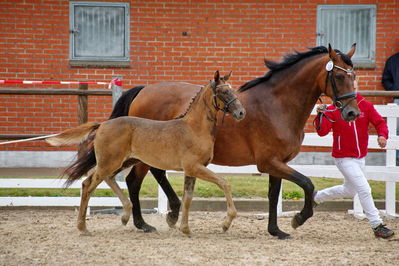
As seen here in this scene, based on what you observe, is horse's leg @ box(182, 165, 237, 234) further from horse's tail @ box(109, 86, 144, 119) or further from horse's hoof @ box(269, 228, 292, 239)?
horse's tail @ box(109, 86, 144, 119)

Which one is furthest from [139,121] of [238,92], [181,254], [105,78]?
[105,78]

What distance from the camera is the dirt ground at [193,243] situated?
19.9 feet

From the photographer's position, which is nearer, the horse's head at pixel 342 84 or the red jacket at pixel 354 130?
the horse's head at pixel 342 84

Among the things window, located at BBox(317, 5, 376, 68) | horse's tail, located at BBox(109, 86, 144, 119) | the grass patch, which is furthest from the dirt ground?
window, located at BBox(317, 5, 376, 68)

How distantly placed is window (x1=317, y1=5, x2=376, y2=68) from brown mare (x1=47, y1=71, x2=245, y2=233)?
22.1ft

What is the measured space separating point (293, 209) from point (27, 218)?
12.1 feet

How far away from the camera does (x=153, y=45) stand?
13.1 metres

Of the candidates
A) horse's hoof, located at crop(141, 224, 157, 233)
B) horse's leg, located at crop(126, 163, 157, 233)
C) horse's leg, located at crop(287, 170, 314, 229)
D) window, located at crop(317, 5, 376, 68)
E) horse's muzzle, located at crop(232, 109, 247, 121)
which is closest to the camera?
horse's muzzle, located at crop(232, 109, 247, 121)

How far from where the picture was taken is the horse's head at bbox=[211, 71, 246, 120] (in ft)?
21.8

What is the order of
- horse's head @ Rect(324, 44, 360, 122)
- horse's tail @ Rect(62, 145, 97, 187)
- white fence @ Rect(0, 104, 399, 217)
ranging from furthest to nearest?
white fence @ Rect(0, 104, 399, 217)
horse's tail @ Rect(62, 145, 97, 187)
horse's head @ Rect(324, 44, 360, 122)

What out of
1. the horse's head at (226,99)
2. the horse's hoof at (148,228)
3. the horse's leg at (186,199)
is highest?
the horse's head at (226,99)

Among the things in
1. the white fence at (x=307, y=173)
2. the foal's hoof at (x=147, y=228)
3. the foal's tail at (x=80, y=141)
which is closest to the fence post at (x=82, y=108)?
the white fence at (x=307, y=173)

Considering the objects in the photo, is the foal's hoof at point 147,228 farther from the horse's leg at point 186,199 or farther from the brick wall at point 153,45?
the brick wall at point 153,45

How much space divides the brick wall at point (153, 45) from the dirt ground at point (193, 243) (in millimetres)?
4113
